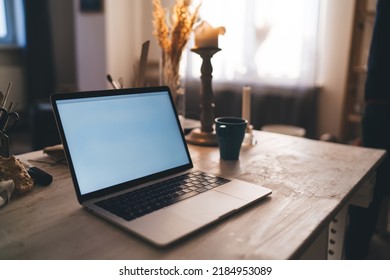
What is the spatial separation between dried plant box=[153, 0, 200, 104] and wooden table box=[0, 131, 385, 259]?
15.0 inches

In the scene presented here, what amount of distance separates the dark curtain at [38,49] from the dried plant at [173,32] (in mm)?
3326

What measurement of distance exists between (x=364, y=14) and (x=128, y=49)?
2.34m

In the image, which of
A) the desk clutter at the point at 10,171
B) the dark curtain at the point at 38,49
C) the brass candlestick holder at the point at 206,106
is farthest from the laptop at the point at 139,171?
the dark curtain at the point at 38,49

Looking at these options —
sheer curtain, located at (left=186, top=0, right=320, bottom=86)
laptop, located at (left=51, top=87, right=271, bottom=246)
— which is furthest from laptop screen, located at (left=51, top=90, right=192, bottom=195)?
sheer curtain, located at (left=186, top=0, right=320, bottom=86)

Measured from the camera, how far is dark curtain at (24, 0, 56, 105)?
413cm

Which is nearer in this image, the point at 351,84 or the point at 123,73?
the point at 351,84

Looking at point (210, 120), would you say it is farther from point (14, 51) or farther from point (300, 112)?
point (14, 51)

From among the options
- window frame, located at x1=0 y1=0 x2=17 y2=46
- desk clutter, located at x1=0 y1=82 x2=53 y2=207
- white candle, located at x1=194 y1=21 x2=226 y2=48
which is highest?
window frame, located at x1=0 y1=0 x2=17 y2=46

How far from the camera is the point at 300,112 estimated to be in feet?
9.53

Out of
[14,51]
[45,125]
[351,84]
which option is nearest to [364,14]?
[351,84]

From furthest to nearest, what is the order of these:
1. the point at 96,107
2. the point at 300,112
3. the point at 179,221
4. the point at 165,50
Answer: the point at 300,112
the point at 165,50
the point at 96,107
the point at 179,221

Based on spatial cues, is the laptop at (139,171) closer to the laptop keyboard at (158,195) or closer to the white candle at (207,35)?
the laptop keyboard at (158,195)

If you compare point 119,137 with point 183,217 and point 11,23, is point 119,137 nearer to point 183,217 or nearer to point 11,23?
point 183,217

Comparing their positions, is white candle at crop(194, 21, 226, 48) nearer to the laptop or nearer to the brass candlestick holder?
the brass candlestick holder
